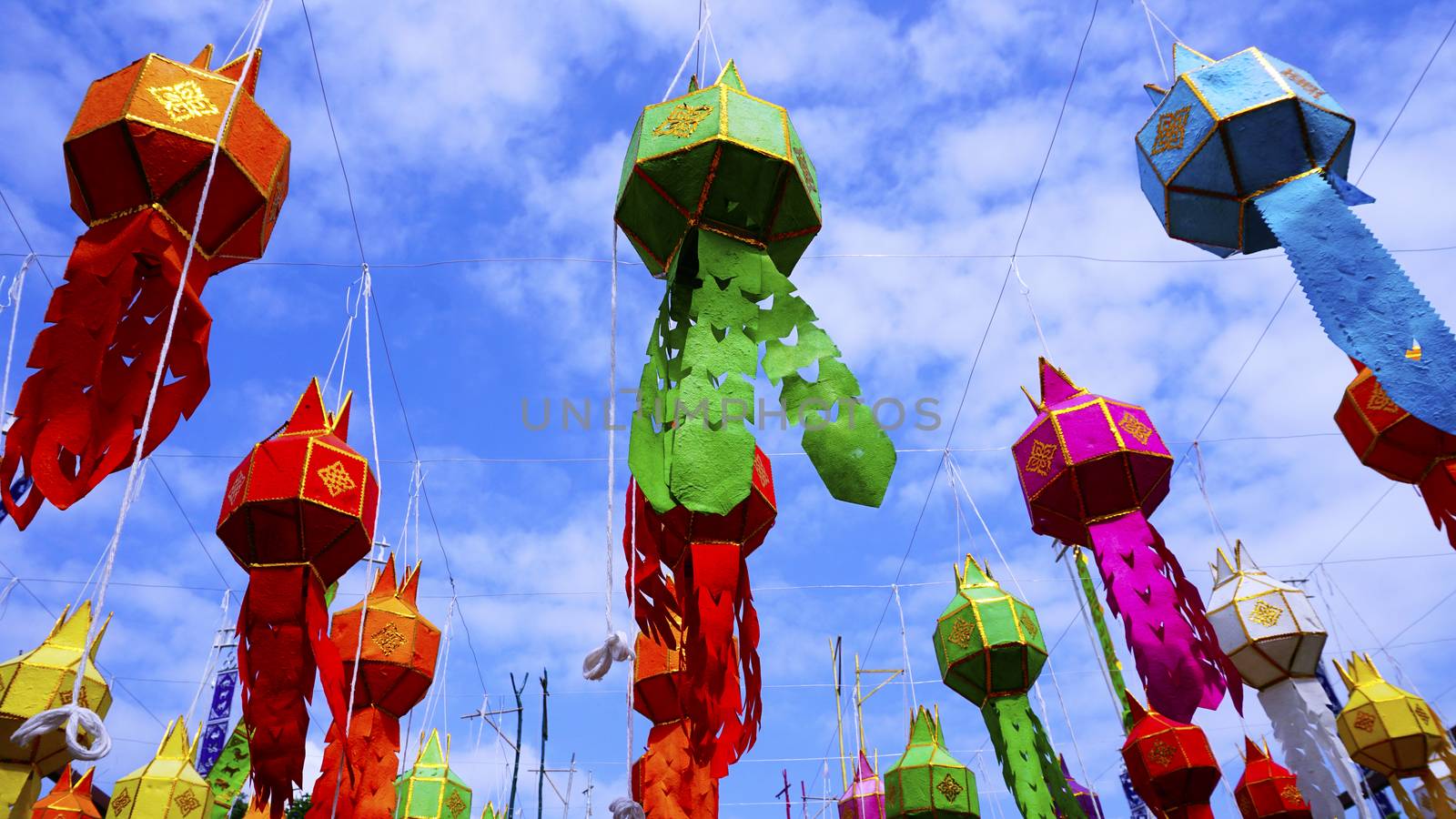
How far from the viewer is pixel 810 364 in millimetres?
3406

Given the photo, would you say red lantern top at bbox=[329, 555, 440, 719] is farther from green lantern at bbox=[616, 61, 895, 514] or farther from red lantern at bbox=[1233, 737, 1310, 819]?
red lantern at bbox=[1233, 737, 1310, 819]

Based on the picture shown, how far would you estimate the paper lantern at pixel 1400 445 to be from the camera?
204 inches

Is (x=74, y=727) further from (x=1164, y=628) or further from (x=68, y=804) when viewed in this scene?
(x=68, y=804)

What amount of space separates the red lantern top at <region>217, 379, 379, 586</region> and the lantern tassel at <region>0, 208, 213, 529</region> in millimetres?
1117

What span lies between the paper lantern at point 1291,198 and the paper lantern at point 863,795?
753 cm

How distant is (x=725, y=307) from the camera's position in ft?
11.4

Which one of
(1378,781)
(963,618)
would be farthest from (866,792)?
(1378,781)

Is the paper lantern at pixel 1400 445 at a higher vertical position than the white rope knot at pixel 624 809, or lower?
higher

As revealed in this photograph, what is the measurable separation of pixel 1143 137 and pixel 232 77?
440 centimetres

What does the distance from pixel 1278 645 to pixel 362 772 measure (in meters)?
6.58

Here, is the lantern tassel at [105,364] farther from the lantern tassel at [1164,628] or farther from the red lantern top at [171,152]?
the lantern tassel at [1164,628]

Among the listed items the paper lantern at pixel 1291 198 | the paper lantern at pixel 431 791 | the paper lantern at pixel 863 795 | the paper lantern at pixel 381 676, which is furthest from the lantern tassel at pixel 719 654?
the paper lantern at pixel 863 795

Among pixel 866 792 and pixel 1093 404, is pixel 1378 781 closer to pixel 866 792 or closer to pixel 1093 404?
pixel 866 792

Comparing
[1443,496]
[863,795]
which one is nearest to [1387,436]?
[1443,496]
